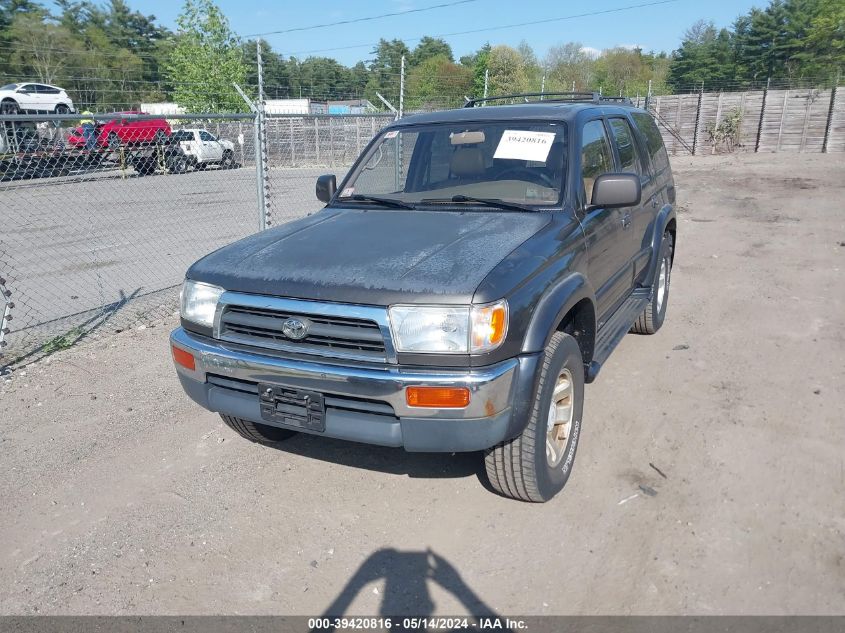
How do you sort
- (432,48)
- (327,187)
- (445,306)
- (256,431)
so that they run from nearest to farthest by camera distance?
(445,306) < (256,431) < (327,187) < (432,48)

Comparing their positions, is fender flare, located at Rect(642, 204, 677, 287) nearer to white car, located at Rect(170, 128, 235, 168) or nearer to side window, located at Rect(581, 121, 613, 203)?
side window, located at Rect(581, 121, 613, 203)

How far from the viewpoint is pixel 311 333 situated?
9.23 feet

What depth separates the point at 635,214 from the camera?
15.2ft

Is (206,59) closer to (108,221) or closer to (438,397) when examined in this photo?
(108,221)

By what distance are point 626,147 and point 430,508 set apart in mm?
3040

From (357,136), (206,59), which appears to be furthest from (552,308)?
(206,59)

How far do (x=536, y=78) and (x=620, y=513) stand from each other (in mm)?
55768

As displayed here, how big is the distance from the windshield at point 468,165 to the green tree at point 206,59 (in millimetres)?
32378

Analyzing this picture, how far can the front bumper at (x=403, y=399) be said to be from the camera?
104 inches

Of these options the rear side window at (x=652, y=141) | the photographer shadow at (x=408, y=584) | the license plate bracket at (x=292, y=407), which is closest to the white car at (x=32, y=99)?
the rear side window at (x=652, y=141)

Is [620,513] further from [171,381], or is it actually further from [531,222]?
[171,381]

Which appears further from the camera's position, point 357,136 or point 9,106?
point 357,136

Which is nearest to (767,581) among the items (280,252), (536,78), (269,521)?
(269,521)

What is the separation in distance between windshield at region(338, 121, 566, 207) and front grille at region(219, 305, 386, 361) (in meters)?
1.35
